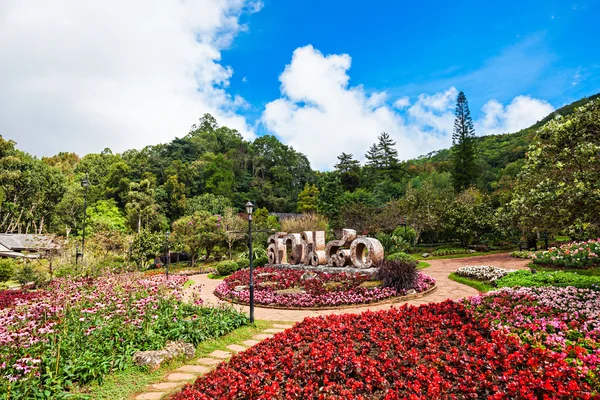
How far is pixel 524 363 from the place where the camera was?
3855 mm

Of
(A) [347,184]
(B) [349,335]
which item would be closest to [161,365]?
(B) [349,335]

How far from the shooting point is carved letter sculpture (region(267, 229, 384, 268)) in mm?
12375

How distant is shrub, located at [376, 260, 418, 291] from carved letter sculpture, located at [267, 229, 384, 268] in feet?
6.23

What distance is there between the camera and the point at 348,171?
2034 inches

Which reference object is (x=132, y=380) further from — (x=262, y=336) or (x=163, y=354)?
(x=262, y=336)

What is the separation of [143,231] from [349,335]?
21803 millimetres

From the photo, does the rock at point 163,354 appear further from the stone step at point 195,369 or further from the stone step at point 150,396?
the stone step at point 150,396

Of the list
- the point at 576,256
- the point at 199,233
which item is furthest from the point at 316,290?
the point at 199,233

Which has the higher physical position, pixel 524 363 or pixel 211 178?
pixel 211 178

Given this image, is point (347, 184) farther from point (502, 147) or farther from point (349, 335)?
point (349, 335)

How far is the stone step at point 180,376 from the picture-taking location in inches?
189

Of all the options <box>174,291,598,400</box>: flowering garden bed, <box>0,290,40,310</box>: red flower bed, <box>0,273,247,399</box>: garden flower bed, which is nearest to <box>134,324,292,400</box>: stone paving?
<box>174,291,598,400</box>: flowering garden bed

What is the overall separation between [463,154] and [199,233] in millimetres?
31228

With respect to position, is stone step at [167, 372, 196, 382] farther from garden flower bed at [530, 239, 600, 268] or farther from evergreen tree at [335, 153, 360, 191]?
evergreen tree at [335, 153, 360, 191]
